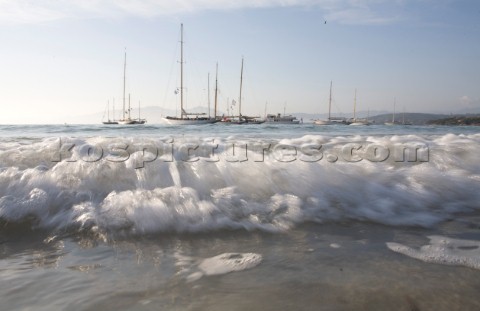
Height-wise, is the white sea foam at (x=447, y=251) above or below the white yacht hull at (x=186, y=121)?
below

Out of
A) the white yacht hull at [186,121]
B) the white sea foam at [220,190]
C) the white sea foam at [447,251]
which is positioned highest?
the white yacht hull at [186,121]

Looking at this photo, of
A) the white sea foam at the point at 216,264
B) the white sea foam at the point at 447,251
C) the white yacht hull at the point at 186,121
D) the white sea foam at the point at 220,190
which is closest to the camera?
the white sea foam at the point at 216,264

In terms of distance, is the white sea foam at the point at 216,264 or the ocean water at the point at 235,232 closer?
the ocean water at the point at 235,232

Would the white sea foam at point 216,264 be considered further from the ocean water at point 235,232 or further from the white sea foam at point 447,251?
the white sea foam at point 447,251

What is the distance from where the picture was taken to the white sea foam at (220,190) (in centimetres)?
279

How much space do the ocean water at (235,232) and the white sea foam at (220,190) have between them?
0.02 m

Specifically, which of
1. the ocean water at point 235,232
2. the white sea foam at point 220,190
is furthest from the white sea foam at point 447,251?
the white sea foam at point 220,190

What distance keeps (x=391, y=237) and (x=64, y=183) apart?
115 inches

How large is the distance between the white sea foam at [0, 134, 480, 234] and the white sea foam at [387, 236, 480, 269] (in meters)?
0.47

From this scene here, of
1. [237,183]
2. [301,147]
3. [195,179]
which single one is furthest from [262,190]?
[301,147]

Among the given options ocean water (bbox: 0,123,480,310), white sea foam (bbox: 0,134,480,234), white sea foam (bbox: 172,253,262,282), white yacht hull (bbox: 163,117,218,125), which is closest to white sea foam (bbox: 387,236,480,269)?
ocean water (bbox: 0,123,480,310)

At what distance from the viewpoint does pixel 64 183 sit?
3.26 metres

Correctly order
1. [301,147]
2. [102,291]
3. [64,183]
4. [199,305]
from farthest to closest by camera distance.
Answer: [301,147], [64,183], [102,291], [199,305]

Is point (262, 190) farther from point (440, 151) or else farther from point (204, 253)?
point (440, 151)
